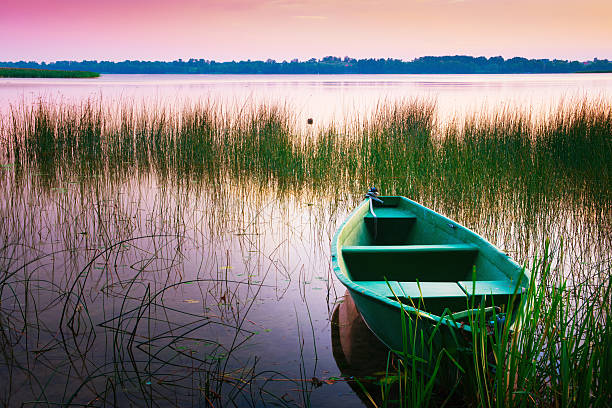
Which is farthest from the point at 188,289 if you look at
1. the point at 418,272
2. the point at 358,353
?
the point at 418,272

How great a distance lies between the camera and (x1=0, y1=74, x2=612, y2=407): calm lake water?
2480 mm

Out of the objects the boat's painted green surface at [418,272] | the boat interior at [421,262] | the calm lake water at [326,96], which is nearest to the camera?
the boat's painted green surface at [418,272]

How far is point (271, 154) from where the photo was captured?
7.41m

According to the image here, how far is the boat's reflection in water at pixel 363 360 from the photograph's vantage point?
234 centimetres

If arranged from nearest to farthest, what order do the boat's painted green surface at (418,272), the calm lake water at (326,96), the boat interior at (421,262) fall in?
the boat's painted green surface at (418,272) → the boat interior at (421,262) → the calm lake water at (326,96)

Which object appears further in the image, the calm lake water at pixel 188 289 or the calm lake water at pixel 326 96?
the calm lake water at pixel 326 96

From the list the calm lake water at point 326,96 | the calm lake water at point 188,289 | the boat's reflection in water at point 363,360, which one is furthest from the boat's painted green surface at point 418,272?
the calm lake water at point 326,96

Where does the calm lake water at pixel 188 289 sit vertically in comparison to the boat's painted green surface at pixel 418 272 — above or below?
below

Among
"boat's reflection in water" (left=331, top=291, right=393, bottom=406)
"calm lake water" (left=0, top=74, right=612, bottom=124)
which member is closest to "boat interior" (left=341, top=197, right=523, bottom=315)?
"boat's reflection in water" (left=331, top=291, right=393, bottom=406)

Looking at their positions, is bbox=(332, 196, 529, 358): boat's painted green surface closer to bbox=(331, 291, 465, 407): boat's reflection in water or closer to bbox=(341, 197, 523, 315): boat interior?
bbox=(341, 197, 523, 315): boat interior

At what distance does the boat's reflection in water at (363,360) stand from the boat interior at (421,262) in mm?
301

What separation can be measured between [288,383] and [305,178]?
462 centimetres

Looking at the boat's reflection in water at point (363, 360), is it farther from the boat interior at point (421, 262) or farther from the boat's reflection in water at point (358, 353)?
the boat interior at point (421, 262)

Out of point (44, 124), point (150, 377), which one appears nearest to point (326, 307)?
point (150, 377)
